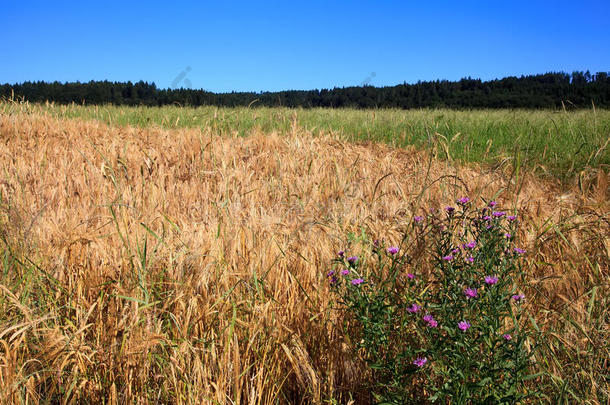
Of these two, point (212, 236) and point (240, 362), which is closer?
point (240, 362)

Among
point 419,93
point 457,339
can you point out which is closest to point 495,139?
point 457,339

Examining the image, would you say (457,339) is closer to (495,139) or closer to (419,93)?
(495,139)

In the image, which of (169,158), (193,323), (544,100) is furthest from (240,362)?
(544,100)

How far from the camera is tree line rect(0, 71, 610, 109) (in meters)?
31.0

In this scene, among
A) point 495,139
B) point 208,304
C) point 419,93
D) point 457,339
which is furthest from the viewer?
point 419,93

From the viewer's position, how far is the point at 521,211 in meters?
2.97

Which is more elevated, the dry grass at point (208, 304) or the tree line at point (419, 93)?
the tree line at point (419, 93)

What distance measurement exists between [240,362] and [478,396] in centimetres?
83

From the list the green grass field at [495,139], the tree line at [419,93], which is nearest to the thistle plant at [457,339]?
the green grass field at [495,139]

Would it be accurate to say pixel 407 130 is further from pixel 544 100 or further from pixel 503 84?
pixel 503 84

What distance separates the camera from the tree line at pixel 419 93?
31.0 metres

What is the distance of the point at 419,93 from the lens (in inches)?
1554

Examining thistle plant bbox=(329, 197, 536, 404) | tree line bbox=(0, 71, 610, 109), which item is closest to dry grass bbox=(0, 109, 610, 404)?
thistle plant bbox=(329, 197, 536, 404)

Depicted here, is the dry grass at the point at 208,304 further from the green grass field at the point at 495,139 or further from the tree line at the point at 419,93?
the tree line at the point at 419,93
